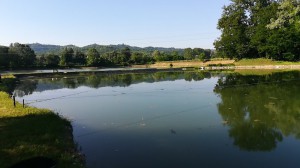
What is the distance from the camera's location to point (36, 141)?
13531 mm

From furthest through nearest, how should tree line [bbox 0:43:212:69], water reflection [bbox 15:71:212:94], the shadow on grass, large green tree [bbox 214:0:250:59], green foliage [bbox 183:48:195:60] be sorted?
green foliage [bbox 183:48:195:60] < tree line [bbox 0:43:212:69] < large green tree [bbox 214:0:250:59] < water reflection [bbox 15:71:212:94] < the shadow on grass

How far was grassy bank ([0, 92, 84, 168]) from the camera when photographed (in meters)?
11.5

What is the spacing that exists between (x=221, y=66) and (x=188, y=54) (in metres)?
82.7

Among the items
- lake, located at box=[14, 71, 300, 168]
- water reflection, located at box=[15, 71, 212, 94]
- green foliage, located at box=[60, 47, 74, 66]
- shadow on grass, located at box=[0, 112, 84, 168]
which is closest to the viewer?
shadow on grass, located at box=[0, 112, 84, 168]

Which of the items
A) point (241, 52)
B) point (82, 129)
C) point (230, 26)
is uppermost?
point (230, 26)

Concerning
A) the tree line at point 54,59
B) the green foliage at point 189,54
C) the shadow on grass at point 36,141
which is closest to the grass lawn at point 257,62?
the tree line at point 54,59

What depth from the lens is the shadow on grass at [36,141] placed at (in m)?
11.5

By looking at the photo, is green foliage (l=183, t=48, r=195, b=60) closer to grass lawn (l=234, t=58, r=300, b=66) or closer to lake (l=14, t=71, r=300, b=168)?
grass lawn (l=234, t=58, r=300, b=66)

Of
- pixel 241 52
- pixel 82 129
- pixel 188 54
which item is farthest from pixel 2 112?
pixel 188 54

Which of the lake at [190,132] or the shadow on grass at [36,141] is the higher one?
the shadow on grass at [36,141]

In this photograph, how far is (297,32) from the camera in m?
75.1

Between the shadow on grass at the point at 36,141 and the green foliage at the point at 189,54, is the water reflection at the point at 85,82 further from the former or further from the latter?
the green foliage at the point at 189,54

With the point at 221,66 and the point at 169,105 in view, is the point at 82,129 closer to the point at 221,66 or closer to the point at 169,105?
the point at 169,105

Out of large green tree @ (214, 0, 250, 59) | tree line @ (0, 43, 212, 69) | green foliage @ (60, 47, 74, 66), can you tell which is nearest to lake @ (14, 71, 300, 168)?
large green tree @ (214, 0, 250, 59)
